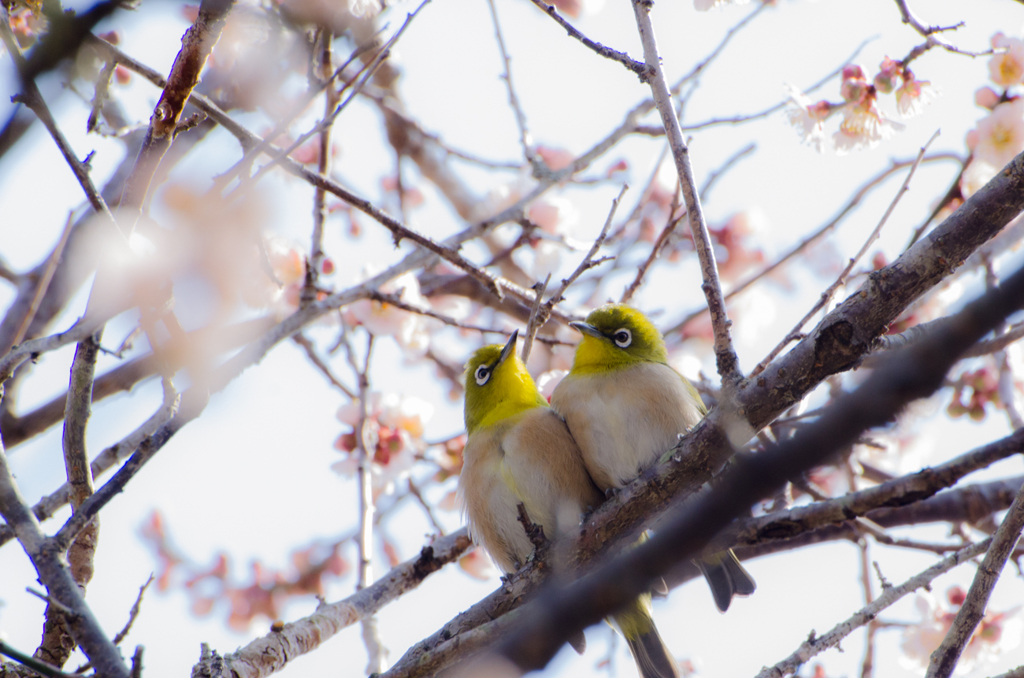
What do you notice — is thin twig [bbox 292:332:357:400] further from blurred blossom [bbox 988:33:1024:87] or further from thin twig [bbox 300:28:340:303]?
blurred blossom [bbox 988:33:1024:87]

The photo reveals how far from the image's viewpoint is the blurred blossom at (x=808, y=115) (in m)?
5.04

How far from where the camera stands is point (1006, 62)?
4.89 metres

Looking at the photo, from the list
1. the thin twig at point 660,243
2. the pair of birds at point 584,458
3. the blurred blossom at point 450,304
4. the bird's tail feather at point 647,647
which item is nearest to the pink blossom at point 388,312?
the pair of birds at point 584,458

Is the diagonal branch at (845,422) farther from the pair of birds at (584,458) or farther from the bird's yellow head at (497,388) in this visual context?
the bird's yellow head at (497,388)

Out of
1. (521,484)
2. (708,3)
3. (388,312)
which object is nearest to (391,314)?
(388,312)

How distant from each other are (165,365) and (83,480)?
56cm

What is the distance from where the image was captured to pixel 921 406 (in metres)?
1.28

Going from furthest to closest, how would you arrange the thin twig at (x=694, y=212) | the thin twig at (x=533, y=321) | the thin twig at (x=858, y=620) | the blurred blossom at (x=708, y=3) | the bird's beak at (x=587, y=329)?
1. the bird's beak at (x=587, y=329)
2. the blurred blossom at (x=708, y=3)
3. the thin twig at (x=533, y=321)
4. the thin twig at (x=858, y=620)
5. the thin twig at (x=694, y=212)

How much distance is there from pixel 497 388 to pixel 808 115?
267 cm

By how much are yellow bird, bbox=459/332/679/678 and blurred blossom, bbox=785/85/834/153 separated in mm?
2407

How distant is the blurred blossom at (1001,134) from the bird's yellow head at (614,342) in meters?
2.35

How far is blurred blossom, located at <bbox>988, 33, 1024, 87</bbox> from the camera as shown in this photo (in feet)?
15.8

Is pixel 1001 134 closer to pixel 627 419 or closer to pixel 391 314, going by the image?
pixel 627 419

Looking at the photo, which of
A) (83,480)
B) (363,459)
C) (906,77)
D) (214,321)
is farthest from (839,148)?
(83,480)
